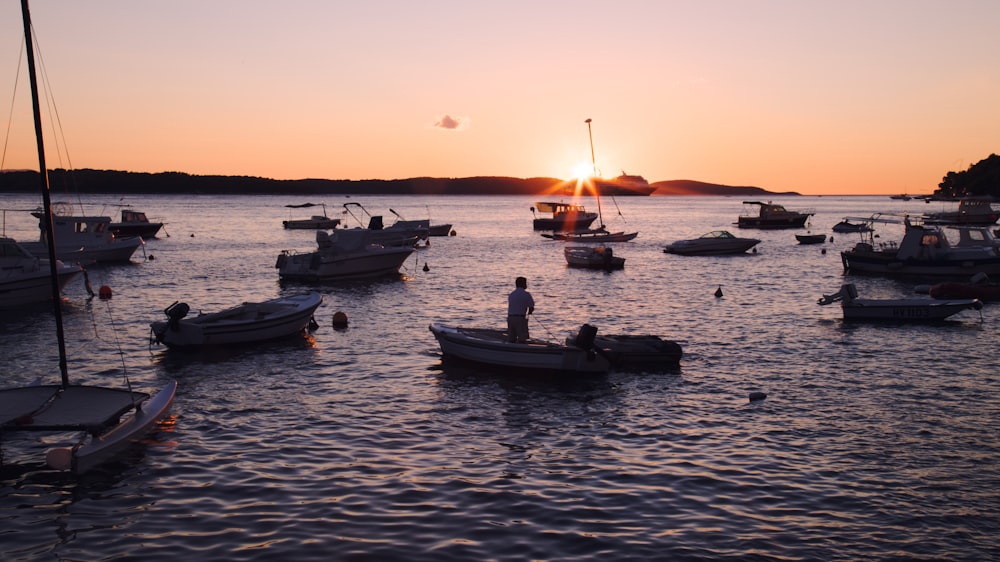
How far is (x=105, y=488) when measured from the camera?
13.2 metres

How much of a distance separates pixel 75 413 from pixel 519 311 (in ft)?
36.2

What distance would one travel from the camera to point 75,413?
1464cm

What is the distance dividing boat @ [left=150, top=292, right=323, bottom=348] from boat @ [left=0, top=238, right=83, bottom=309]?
10.9 meters

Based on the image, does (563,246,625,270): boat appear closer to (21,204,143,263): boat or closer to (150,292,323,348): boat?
(150,292,323,348): boat

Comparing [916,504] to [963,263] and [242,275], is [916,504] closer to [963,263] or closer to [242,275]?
[963,263]

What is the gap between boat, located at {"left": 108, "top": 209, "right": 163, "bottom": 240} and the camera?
7944 centimetres

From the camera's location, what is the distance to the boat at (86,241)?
172 feet

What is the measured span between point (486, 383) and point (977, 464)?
37.3ft

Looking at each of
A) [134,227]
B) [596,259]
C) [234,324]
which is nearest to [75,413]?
[234,324]

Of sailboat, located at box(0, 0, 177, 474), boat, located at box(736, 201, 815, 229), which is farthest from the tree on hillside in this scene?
sailboat, located at box(0, 0, 177, 474)

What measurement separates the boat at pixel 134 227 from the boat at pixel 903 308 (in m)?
70.1

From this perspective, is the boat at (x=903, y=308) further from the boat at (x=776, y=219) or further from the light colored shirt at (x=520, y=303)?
the boat at (x=776, y=219)

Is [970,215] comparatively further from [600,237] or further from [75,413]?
[75,413]

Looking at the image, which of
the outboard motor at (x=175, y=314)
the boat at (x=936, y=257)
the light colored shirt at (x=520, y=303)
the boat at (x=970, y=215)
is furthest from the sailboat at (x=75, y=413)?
the boat at (x=970, y=215)
